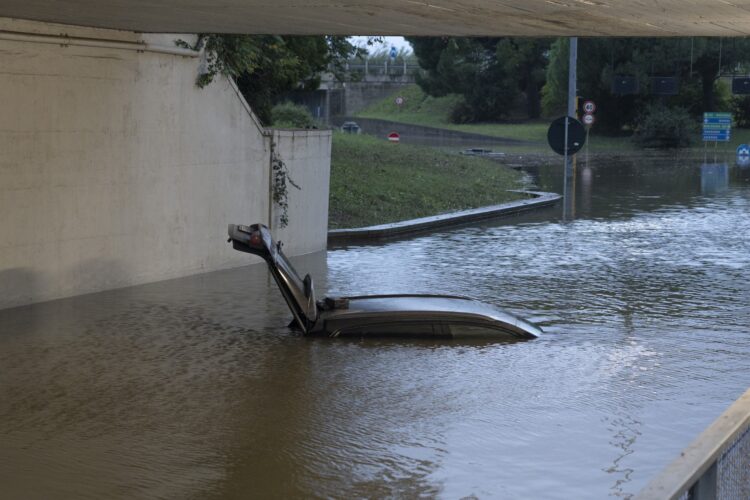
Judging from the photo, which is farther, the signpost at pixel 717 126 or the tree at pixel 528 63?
the tree at pixel 528 63

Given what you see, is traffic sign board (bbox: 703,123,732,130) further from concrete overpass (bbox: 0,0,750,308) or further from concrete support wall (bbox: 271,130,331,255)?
concrete overpass (bbox: 0,0,750,308)

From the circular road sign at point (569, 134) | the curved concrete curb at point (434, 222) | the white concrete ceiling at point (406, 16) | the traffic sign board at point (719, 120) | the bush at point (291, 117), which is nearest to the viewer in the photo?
the white concrete ceiling at point (406, 16)

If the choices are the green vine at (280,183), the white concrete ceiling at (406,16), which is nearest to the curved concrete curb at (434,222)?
the green vine at (280,183)

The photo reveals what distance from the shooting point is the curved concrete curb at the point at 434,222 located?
749 inches

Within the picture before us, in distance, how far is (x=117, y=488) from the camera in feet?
22.0

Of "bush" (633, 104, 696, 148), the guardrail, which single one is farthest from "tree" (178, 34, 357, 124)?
"bush" (633, 104, 696, 148)

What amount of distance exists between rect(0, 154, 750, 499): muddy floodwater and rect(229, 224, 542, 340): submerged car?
0.49ft

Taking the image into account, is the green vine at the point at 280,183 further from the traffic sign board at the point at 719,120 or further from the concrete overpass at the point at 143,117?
the traffic sign board at the point at 719,120

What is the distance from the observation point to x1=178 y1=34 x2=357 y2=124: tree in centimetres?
1521

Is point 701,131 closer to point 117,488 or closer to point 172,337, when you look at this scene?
point 172,337

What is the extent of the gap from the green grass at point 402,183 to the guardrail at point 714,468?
15.8 m

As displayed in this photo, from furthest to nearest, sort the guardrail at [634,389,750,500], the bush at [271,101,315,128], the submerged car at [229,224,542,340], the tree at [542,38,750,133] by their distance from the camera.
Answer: the tree at [542,38,750,133], the bush at [271,101,315,128], the submerged car at [229,224,542,340], the guardrail at [634,389,750,500]

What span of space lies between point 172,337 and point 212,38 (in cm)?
544

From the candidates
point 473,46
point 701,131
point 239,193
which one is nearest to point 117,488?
point 239,193
